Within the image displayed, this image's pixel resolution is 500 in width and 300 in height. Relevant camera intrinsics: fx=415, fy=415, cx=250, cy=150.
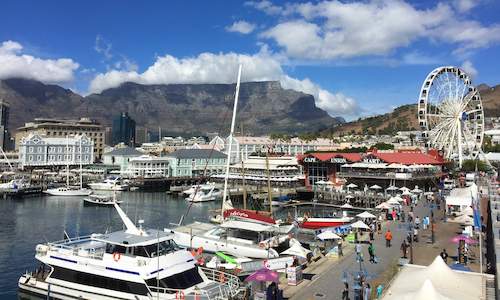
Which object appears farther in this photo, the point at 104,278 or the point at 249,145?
the point at 249,145

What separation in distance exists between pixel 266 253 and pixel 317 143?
5132 inches

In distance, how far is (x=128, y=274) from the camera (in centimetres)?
2094

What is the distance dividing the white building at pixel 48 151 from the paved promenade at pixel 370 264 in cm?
11622

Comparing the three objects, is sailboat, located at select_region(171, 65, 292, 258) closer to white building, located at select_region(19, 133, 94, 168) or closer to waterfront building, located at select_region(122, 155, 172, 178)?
waterfront building, located at select_region(122, 155, 172, 178)

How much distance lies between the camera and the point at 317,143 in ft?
523

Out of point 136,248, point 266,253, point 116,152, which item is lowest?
point 266,253

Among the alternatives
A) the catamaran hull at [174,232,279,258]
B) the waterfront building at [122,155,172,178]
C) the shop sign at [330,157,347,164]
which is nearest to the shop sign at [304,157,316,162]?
the shop sign at [330,157,347,164]

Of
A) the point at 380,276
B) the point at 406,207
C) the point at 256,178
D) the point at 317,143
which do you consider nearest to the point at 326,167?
the point at 256,178

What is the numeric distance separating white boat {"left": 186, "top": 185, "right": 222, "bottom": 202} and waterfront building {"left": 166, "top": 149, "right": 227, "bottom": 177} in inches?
1370

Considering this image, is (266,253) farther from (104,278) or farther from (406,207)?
(406,207)

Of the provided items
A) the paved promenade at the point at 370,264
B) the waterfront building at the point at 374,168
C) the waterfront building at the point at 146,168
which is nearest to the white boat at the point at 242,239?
the paved promenade at the point at 370,264

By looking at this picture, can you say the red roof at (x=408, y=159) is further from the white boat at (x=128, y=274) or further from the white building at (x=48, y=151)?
the white building at (x=48, y=151)

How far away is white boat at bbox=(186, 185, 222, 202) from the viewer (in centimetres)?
8024

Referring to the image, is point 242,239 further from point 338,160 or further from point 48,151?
point 48,151
